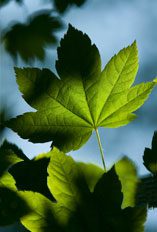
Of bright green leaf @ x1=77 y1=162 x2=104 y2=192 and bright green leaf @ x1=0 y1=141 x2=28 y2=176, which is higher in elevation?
bright green leaf @ x1=0 y1=141 x2=28 y2=176

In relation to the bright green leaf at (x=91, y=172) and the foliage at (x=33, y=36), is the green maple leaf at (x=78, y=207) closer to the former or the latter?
the bright green leaf at (x=91, y=172)

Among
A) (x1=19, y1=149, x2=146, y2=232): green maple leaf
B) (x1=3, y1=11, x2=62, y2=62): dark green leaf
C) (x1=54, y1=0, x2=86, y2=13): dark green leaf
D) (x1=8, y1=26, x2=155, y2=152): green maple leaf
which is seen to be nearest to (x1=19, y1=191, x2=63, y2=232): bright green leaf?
(x1=19, y1=149, x2=146, y2=232): green maple leaf

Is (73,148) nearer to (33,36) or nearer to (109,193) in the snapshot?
(109,193)

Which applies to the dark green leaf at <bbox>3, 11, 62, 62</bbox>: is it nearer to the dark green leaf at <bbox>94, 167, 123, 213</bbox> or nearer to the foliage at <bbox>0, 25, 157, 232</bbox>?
the foliage at <bbox>0, 25, 157, 232</bbox>

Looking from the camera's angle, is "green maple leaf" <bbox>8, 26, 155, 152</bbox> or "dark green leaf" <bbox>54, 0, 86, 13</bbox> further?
"dark green leaf" <bbox>54, 0, 86, 13</bbox>

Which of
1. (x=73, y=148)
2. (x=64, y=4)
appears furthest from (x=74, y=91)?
(x=64, y=4)

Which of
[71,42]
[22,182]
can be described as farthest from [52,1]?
[22,182]

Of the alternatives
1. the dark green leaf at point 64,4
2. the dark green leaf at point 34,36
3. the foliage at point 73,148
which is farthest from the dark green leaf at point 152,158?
the dark green leaf at point 34,36
